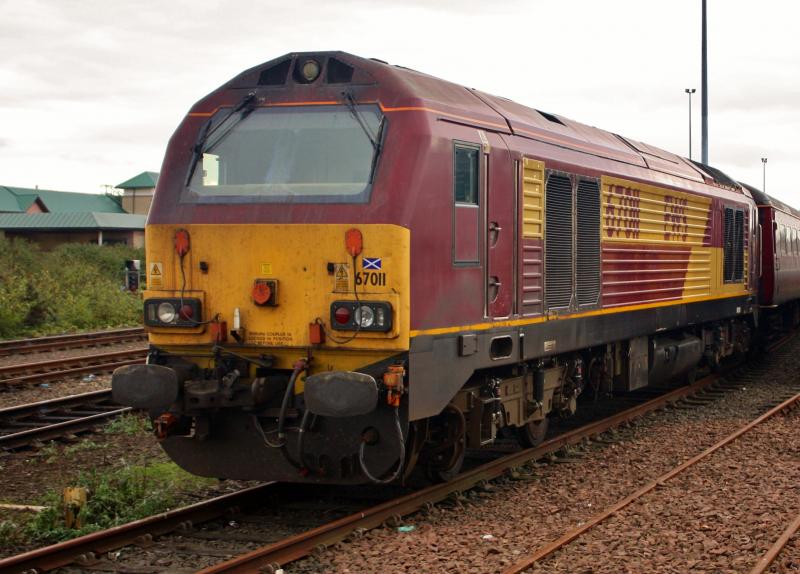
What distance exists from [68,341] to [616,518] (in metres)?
15.9

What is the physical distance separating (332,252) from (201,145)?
152 cm

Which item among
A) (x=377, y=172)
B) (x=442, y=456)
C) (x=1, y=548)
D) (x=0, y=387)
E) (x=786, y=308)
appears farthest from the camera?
(x=786, y=308)

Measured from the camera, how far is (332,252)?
7438 mm

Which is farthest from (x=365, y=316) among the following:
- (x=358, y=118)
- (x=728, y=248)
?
(x=728, y=248)

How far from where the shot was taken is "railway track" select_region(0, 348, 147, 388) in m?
15.4

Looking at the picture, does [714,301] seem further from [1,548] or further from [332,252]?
[1,548]

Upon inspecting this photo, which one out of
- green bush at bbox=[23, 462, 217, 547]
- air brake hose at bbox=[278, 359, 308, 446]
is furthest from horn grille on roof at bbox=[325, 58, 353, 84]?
green bush at bbox=[23, 462, 217, 547]

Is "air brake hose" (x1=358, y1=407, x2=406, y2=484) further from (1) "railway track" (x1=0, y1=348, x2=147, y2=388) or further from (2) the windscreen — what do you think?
(1) "railway track" (x1=0, y1=348, x2=147, y2=388)

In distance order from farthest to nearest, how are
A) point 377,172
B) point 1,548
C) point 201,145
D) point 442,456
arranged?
1. point 442,456
2. point 201,145
3. point 377,172
4. point 1,548

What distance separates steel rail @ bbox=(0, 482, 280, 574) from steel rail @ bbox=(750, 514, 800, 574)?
3775 mm

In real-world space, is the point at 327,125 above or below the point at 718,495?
above

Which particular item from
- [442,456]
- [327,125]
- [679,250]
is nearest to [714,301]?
[679,250]

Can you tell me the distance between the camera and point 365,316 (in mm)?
7293

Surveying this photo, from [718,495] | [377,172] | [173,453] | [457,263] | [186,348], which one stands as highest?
[377,172]
